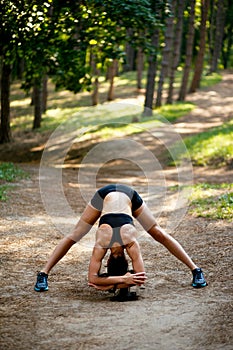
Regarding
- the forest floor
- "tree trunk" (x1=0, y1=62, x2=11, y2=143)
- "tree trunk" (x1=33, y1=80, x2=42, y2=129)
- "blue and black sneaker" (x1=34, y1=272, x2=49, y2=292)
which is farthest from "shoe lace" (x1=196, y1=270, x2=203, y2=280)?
"tree trunk" (x1=33, y1=80, x2=42, y2=129)

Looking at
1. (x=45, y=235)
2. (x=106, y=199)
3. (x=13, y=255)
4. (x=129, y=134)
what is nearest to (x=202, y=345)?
(x=106, y=199)

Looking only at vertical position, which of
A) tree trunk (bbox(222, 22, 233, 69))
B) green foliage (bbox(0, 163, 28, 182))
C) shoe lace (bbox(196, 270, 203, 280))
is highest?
tree trunk (bbox(222, 22, 233, 69))

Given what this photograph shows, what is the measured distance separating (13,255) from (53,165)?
12048mm

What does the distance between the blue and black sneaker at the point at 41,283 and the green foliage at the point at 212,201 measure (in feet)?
14.8

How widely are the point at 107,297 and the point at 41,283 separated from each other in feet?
2.69

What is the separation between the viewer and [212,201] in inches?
463

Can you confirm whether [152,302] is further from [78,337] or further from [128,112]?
[128,112]

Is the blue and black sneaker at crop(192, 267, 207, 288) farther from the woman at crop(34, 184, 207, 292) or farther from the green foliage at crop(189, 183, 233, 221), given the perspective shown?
the green foliage at crop(189, 183, 233, 221)

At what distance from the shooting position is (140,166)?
1945cm

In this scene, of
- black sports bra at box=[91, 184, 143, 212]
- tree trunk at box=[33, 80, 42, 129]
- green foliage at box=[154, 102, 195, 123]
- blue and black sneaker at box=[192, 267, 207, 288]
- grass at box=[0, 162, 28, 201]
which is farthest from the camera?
green foliage at box=[154, 102, 195, 123]

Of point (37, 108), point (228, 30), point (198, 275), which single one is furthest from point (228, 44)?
point (198, 275)

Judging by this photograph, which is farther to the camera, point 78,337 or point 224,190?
point 224,190

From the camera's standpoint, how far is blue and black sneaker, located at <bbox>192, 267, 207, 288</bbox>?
6637 millimetres

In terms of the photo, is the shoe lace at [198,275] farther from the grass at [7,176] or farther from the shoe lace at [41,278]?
the grass at [7,176]
